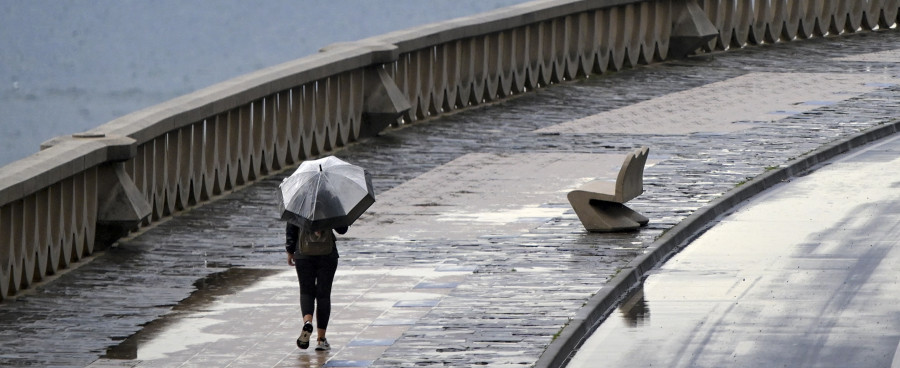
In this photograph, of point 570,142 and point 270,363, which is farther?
point 570,142

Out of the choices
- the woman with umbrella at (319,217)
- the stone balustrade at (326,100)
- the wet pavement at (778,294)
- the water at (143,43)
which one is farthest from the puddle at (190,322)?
the water at (143,43)

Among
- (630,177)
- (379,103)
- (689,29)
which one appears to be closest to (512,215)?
(630,177)

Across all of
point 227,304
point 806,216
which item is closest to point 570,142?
point 806,216

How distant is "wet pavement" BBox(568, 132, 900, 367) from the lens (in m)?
15.4

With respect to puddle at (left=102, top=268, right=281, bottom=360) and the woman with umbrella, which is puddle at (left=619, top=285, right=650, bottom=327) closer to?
the woman with umbrella

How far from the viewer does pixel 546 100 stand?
30266 mm

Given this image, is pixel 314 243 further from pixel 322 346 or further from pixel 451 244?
pixel 451 244

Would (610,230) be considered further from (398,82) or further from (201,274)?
(398,82)

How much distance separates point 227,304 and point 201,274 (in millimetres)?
1337

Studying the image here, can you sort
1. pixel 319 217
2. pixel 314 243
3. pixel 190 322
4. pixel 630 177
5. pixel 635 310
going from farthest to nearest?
1. pixel 630 177
2. pixel 635 310
3. pixel 190 322
4. pixel 314 243
5. pixel 319 217

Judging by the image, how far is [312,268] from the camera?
15.1 meters

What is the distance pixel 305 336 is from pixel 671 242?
553 centimetres

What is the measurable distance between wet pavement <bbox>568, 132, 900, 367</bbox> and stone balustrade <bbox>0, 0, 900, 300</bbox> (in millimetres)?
5408

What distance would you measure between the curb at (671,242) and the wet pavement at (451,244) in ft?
0.48
